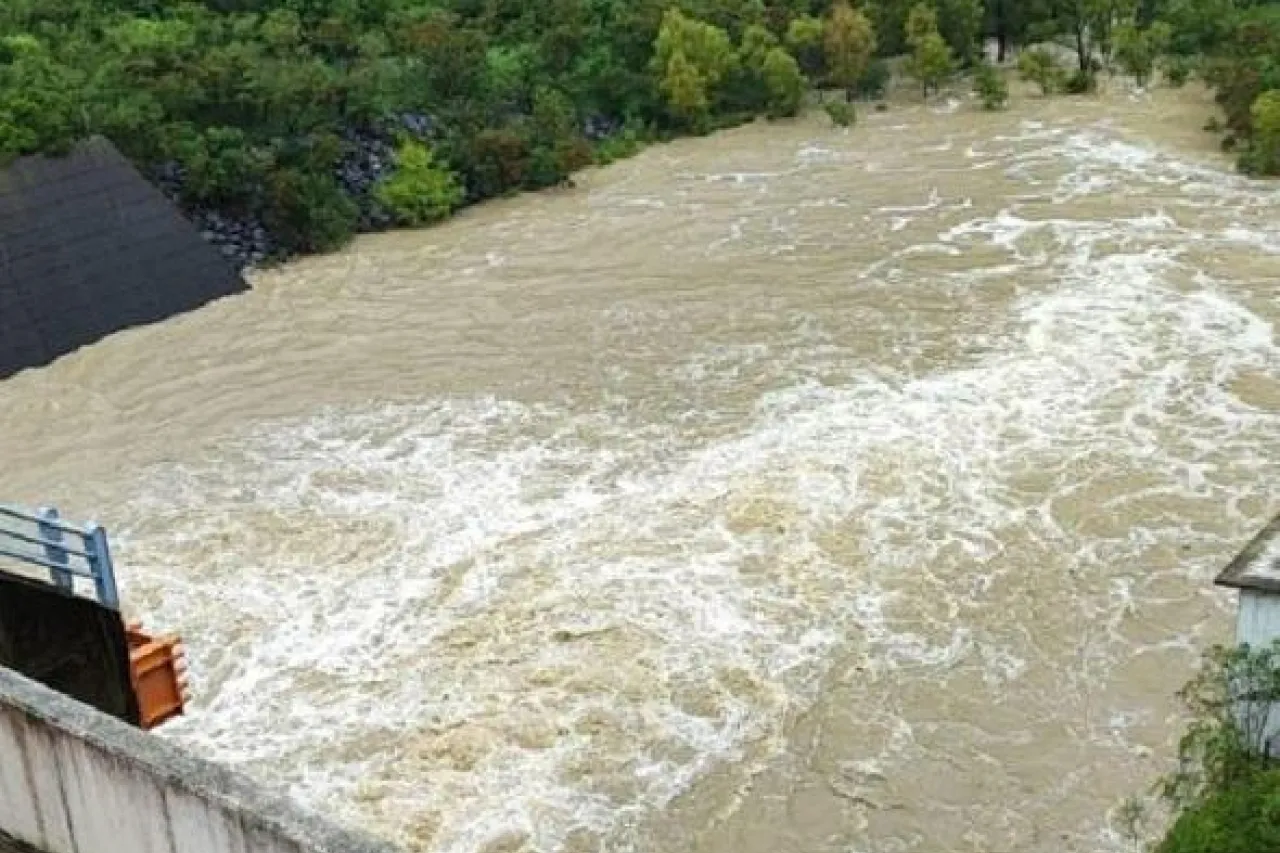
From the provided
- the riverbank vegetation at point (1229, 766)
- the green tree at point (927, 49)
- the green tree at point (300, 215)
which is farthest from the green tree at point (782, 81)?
the riverbank vegetation at point (1229, 766)

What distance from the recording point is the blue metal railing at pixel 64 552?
19.6 feet

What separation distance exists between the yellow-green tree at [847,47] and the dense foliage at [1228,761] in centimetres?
1639

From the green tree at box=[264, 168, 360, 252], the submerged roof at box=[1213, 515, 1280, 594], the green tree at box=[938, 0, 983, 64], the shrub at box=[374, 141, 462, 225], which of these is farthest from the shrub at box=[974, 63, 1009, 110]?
the submerged roof at box=[1213, 515, 1280, 594]

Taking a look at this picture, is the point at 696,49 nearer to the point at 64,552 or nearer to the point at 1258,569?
the point at 1258,569

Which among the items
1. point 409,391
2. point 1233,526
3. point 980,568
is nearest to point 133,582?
point 409,391

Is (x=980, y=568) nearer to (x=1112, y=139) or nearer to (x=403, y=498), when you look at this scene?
(x=403, y=498)

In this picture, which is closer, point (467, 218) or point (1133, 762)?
point (1133, 762)

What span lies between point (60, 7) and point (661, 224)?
8916 mm

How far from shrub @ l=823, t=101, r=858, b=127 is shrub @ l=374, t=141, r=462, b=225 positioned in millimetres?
5579

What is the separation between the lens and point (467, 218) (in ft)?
61.1

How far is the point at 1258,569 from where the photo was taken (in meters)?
6.44

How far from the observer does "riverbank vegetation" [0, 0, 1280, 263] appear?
1747 cm

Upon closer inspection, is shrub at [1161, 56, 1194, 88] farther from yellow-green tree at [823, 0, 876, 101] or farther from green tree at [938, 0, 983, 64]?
yellow-green tree at [823, 0, 876, 101]

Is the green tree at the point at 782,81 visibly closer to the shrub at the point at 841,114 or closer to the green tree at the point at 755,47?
the green tree at the point at 755,47
